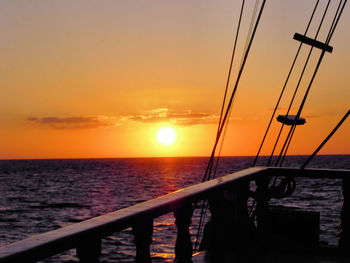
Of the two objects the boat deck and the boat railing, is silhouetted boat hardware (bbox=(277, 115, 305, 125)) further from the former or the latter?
the boat railing

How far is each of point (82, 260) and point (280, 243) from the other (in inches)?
151

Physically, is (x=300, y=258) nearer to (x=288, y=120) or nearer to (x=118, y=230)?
(x=118, y=230)

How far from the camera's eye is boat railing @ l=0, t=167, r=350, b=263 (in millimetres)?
1305

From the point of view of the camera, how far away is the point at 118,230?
1.71 meters

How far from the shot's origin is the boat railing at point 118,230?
130 cm

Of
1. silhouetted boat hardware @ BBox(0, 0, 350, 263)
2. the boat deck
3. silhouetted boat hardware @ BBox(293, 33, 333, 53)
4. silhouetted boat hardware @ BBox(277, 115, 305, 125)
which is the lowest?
the boat deck

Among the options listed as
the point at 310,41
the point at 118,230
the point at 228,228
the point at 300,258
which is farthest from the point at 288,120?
the point at 118,230

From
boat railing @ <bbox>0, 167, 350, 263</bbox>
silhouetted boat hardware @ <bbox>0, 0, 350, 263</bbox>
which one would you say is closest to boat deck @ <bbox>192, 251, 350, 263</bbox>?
silhouetted boat hardware @ <bbox>0, 0, 350, 263</bbox>

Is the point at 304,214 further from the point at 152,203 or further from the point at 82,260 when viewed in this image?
the point at 82,260

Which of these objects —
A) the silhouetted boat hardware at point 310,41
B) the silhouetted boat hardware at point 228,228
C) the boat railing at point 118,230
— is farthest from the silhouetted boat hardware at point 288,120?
the boat railing at point 118,230

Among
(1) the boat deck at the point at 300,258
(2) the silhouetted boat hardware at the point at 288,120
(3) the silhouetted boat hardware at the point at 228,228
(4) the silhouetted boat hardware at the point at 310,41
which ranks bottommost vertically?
(1) the boat deck at the point at 300,258

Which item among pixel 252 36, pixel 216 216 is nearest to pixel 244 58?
pixel 252 36

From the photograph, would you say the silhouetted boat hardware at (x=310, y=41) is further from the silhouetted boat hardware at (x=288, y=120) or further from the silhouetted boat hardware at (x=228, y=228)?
the silhouetted boat hardware at (x=288, y=120)

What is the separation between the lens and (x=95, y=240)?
5.14ft
